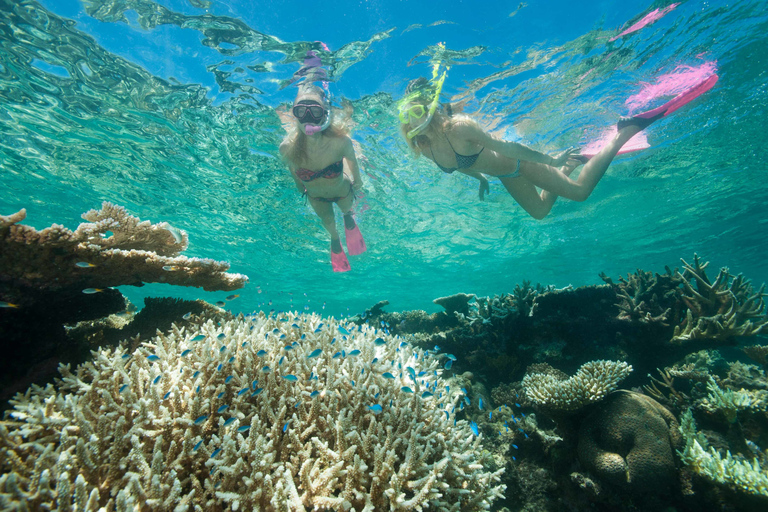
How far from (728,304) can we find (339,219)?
1567cm

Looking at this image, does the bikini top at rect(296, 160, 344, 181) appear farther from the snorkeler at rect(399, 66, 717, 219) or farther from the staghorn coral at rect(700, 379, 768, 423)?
the staghorn coral at rect(700, 379, 768, 423)

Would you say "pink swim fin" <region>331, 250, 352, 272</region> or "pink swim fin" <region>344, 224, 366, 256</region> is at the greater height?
"pink swim fin" <region>344, 224, 366, 256</region>

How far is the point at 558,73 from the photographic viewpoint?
30.3 ft

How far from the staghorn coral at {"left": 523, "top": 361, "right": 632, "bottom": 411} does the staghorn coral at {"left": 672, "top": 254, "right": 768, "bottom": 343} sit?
2467 mm

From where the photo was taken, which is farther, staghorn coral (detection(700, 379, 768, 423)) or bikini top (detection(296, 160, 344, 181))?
bikini top (detection(296, 160, 344, 181))

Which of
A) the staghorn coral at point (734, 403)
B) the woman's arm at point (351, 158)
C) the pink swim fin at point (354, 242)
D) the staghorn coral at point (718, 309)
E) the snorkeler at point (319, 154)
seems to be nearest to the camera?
the staghorn coral at point (734, 403)

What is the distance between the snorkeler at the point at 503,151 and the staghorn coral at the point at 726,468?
483cm

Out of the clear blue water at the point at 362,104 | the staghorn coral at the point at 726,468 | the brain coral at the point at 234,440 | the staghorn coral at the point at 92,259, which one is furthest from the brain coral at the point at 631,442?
the clear blue water at the point at 362,104

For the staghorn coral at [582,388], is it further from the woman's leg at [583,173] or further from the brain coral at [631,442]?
the woman's leg at [583,173]

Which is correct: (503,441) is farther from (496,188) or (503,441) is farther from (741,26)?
(496,188)

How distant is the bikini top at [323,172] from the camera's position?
7953 millimetres

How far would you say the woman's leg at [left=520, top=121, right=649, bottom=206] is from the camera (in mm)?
6352

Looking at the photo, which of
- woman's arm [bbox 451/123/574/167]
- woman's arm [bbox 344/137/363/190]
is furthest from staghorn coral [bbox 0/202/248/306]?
woman's arm [bbox 451/123/574/167]

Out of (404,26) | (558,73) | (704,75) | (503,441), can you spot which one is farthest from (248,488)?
(704,75)
